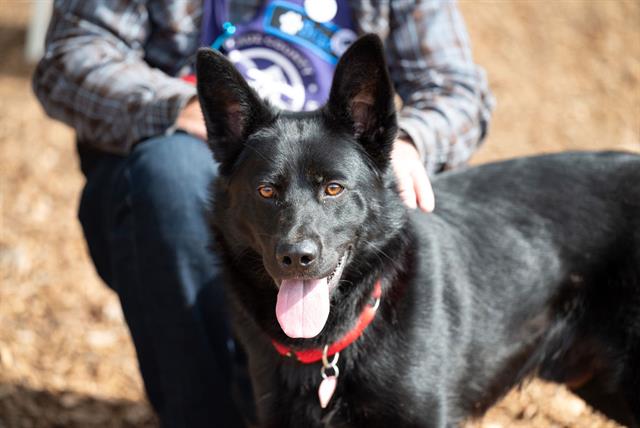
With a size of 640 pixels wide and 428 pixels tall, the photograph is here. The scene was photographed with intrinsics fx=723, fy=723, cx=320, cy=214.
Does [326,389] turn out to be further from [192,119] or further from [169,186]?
[192,119]

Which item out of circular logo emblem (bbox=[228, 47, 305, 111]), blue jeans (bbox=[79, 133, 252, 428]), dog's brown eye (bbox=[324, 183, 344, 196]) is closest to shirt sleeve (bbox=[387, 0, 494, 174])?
circular logo emblem (bbox=[228, 47, 305, 111])

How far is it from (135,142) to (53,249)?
2106 mm

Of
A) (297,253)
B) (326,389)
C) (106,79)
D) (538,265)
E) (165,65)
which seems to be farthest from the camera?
(165,65)

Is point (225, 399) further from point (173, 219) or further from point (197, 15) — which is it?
point (197, 15)

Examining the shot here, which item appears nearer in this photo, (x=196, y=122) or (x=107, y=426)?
(x=196, y=122)

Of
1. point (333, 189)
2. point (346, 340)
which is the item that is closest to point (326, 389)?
point (346, 340)

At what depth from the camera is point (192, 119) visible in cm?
250

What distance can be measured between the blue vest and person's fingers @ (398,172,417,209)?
2.09ft

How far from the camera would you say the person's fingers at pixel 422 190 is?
224 centimetres

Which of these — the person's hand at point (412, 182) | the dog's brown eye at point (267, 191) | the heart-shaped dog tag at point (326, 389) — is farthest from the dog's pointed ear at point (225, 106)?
the heart-shaped dog tag at point (326, 389)

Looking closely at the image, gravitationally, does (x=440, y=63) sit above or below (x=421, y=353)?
above

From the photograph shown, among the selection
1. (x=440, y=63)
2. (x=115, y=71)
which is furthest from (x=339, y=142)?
(x=115, y=71)

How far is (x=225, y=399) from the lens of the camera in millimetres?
2584

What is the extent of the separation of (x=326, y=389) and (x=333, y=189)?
614mm
